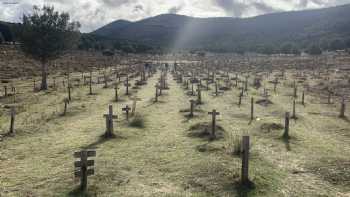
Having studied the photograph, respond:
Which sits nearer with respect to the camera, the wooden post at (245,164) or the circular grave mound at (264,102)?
the wooden post at (245,164)

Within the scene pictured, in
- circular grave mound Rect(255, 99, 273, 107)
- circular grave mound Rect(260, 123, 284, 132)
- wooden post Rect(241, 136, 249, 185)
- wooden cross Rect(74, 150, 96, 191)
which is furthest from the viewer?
circular grave mound Rect(255, 99, 273, 107)

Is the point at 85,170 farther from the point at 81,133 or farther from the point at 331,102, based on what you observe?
the point at 331,102

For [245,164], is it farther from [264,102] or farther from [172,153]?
[264,102]

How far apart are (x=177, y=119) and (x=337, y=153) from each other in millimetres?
10677

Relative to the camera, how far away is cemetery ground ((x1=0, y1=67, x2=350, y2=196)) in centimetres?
1331

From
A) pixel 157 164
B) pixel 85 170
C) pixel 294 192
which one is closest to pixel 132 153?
pixel 157 164

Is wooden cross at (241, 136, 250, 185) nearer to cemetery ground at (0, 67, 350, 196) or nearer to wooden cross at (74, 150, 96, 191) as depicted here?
cemetery ground at (0, 67, 350, 196)

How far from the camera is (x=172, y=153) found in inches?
682

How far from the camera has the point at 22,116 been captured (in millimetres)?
26188

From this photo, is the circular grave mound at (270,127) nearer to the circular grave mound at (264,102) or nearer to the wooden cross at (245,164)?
the wooden cross at (245,164)

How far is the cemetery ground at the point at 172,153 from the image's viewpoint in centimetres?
1331

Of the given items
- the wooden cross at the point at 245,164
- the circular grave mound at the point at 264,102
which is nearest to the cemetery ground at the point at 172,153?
the wooden cross at the point at 245,164

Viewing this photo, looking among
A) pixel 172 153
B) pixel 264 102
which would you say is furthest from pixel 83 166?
pixel 264 102

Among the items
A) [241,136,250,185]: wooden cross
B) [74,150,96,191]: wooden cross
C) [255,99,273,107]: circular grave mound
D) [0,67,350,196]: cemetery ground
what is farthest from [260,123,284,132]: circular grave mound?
[74,150,96,191]: wooden cross
